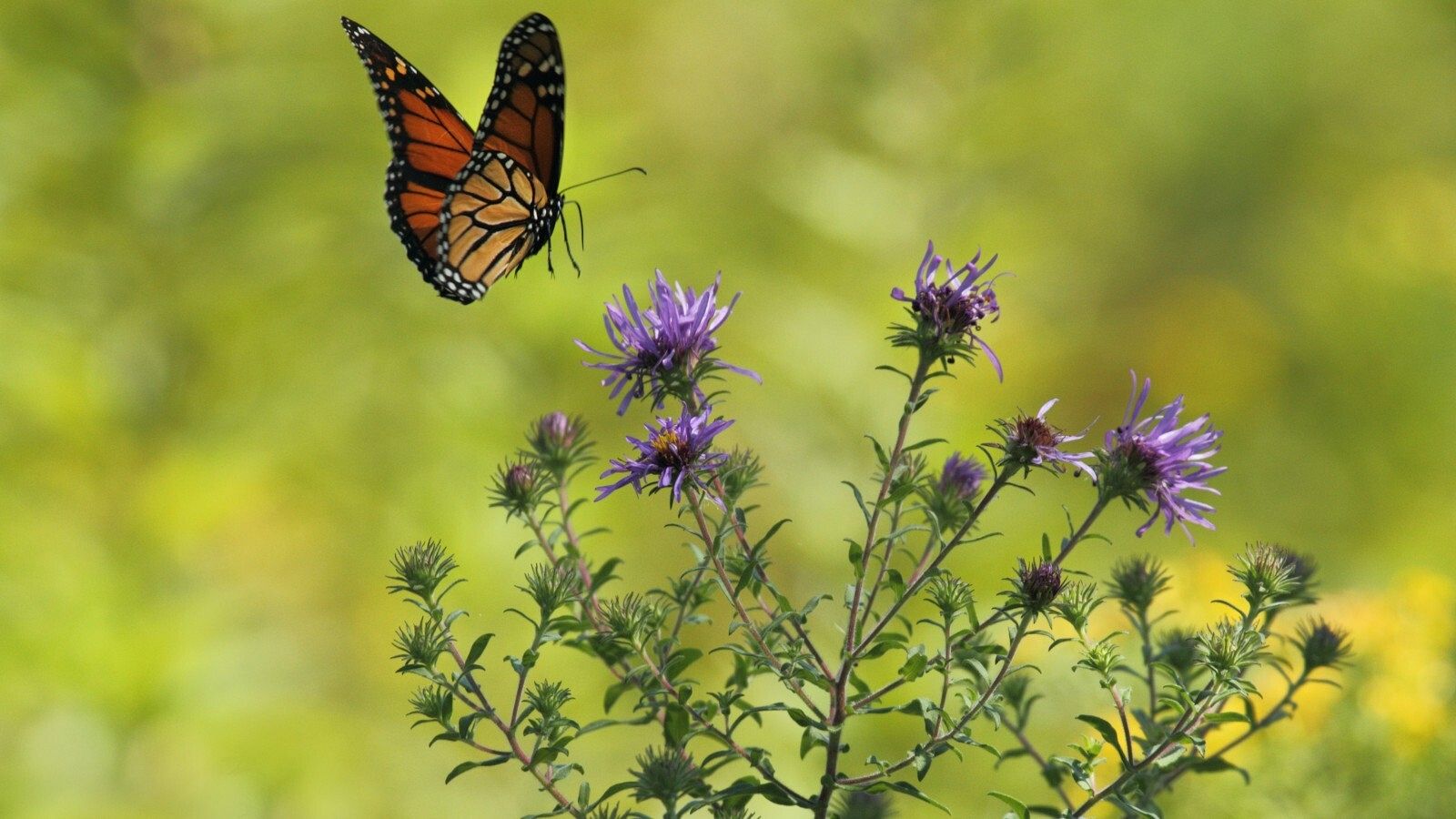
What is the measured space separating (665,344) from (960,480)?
18cm

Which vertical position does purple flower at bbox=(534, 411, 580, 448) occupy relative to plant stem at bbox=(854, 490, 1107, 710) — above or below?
above

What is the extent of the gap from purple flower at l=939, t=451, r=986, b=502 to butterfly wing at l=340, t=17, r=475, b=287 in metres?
0.55

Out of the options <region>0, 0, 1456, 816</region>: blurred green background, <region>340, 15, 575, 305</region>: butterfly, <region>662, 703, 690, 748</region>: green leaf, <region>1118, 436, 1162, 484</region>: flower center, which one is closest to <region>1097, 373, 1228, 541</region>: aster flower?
<region>1118, 436, 1162, 484</region>: flower center

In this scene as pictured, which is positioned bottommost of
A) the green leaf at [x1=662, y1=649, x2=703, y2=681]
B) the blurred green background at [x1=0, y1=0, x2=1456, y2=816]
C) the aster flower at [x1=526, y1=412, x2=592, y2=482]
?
the green leaf at [x1=662, y1=649, x2=703, y2=681]

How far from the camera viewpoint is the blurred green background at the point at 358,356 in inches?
63.3

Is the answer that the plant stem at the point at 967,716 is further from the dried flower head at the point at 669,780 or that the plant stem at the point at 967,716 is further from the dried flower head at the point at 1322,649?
the dried flower head at the point at 1322,649

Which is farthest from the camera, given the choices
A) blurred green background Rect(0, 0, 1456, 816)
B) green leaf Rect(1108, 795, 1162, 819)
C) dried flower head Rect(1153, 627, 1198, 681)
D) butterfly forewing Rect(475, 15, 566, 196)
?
blurred green background Rect(0, 0, 1456, 816)

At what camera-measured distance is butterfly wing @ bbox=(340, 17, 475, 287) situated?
40.4 inches

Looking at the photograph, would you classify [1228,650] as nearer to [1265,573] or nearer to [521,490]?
[1265,573]

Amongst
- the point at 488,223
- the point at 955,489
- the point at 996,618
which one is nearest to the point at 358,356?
the point at 488,223

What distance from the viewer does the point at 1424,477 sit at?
2162 millimetres

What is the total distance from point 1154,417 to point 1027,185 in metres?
1.31

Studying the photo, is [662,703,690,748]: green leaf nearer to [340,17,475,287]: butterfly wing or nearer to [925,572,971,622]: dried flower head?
[925,572,971,622]: dried flower head

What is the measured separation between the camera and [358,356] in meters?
1.83
